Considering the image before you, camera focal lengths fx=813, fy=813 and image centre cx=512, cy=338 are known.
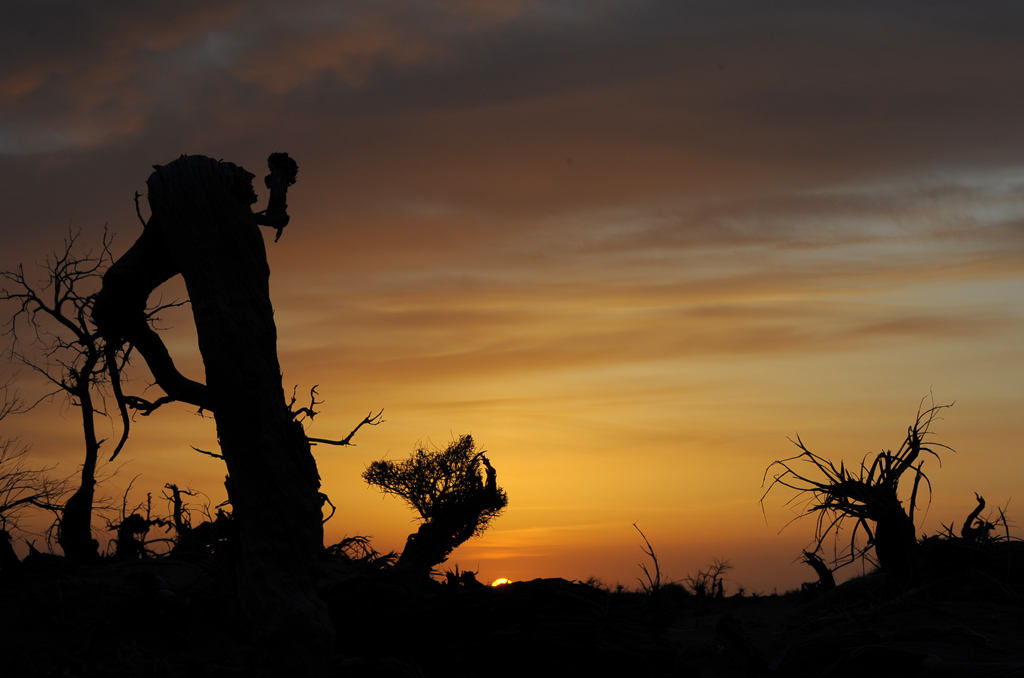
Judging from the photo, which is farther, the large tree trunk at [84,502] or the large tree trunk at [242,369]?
the large tree trunk at [84,502]

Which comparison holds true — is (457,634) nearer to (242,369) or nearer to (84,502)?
(242,369)

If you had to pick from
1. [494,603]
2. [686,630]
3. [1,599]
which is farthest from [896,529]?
[1,599]

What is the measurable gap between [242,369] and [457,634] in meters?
4.30

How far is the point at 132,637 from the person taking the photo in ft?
31.1

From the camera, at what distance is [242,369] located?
6598mm

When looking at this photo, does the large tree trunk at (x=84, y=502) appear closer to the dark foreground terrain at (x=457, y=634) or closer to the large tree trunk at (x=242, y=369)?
the dark foreground terrain at (x=457, y=634)

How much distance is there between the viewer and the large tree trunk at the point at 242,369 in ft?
21.3

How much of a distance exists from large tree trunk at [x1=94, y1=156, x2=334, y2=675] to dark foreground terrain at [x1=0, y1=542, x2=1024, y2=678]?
6.48 ft

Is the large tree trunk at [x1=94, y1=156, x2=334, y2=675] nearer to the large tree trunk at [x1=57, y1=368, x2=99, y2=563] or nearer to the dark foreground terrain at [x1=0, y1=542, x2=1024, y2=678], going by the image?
the dark foreground terrain at [x1=0, y1=542, x2=1024, y2=678]

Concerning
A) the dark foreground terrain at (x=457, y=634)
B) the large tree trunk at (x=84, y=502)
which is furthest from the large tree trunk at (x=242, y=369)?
the large tree trunk at (x=84, y=502)

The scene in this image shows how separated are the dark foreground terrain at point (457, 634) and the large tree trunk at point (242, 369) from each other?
1.97 metres

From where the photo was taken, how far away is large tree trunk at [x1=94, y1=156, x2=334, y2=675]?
6.48 m

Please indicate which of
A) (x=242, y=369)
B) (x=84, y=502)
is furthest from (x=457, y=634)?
(x=84, y=502)

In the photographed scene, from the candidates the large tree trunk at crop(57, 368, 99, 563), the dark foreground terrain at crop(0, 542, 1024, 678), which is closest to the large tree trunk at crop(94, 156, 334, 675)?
the dark foreground terrain at crop(0, 542, 1024, 678)
